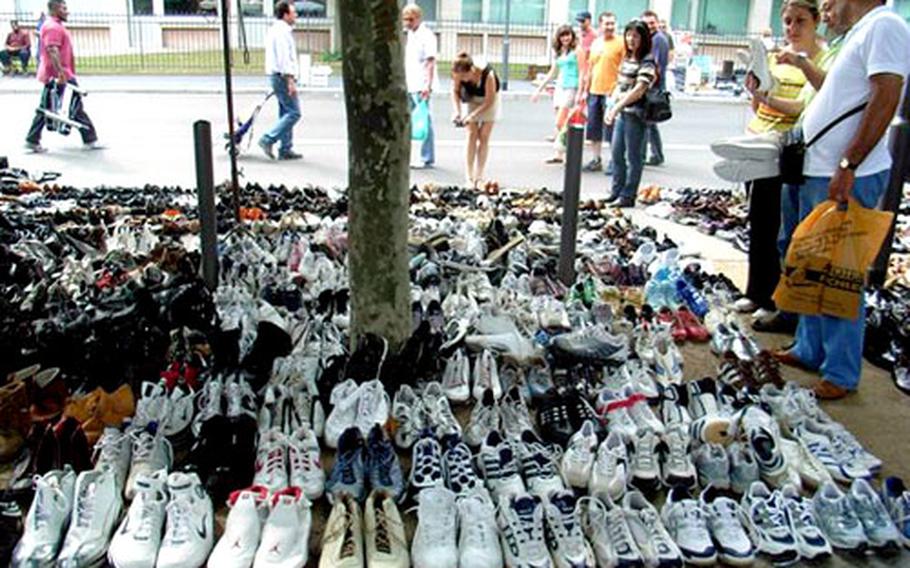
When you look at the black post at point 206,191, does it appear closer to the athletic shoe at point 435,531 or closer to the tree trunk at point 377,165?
the tree trunk at point 377,165

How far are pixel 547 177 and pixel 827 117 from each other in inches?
257

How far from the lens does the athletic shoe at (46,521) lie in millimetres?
2629

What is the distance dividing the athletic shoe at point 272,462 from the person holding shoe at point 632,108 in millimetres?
5930

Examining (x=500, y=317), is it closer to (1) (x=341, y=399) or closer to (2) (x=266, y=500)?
(1) (x=341, y=399)

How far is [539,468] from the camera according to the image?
3184 millimetres

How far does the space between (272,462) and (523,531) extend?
1.02m

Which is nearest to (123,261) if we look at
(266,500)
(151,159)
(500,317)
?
(500,317)

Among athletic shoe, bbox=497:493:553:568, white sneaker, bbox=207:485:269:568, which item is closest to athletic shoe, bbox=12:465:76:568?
white sneaker, bbox=207:485:269:568

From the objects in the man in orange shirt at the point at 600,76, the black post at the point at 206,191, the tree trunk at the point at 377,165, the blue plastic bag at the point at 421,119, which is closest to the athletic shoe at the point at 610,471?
the tree trunk at the point at 377,165

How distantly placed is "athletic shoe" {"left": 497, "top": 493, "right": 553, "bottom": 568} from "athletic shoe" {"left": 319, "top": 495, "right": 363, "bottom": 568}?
1.61 ft

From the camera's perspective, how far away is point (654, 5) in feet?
96.5

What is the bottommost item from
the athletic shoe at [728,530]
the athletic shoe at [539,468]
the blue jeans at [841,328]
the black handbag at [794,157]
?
the athletic shoe at [728,530]

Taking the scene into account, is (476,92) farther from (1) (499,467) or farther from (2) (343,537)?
(2) (343,537)

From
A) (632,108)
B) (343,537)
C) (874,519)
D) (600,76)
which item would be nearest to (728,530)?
(874,519)
